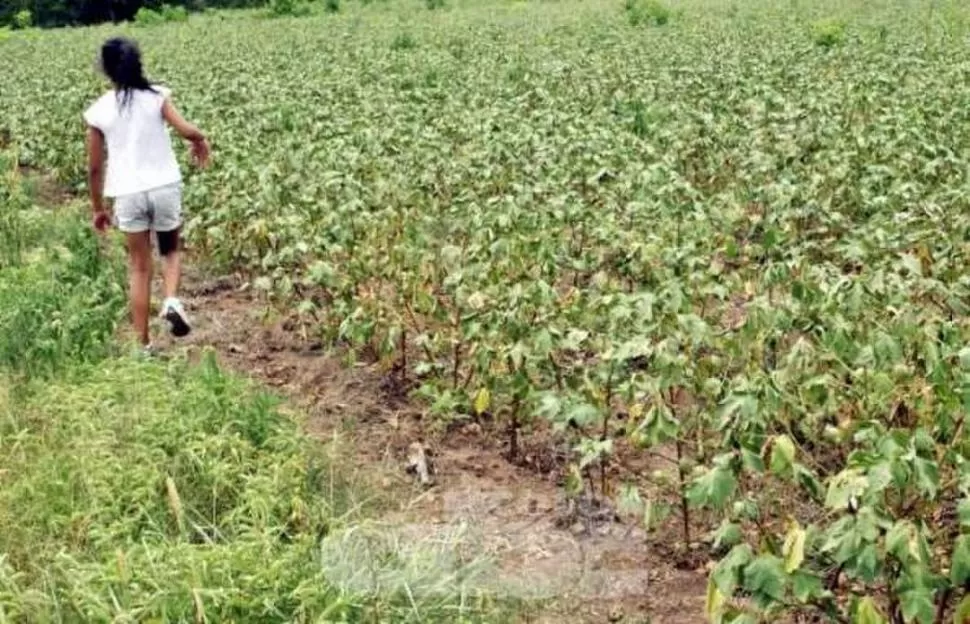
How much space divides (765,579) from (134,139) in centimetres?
425

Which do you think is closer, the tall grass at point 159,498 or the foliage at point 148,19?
the tall grass at point 159,498

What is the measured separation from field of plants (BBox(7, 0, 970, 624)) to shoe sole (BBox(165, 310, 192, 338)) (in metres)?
0.48

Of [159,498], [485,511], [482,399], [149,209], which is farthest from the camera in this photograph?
[149,209]

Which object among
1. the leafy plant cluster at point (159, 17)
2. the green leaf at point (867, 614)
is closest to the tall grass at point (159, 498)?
the green leaf at point (867, 614)

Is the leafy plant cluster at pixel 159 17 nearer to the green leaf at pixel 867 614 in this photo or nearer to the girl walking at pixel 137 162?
the girl walking at pixel 137 162

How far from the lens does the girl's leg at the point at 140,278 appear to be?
618 cm

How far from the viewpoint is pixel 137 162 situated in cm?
614

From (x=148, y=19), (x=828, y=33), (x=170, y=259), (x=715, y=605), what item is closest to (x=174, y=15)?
(x=148, y=19)

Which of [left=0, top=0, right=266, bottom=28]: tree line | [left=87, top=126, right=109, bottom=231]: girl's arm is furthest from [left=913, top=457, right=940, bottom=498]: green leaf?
A: [left=0, top=0, right=266, bottom=28]: tree line

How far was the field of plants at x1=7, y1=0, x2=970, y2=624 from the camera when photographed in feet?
10.4

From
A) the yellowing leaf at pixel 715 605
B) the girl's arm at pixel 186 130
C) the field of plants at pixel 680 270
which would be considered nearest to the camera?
the yellowing leaf at pixel 715 605

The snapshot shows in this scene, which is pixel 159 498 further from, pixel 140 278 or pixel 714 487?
pixel 140 278

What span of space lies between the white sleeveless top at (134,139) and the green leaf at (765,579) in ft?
13.7

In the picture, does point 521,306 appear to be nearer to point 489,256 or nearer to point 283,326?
point 489,256
